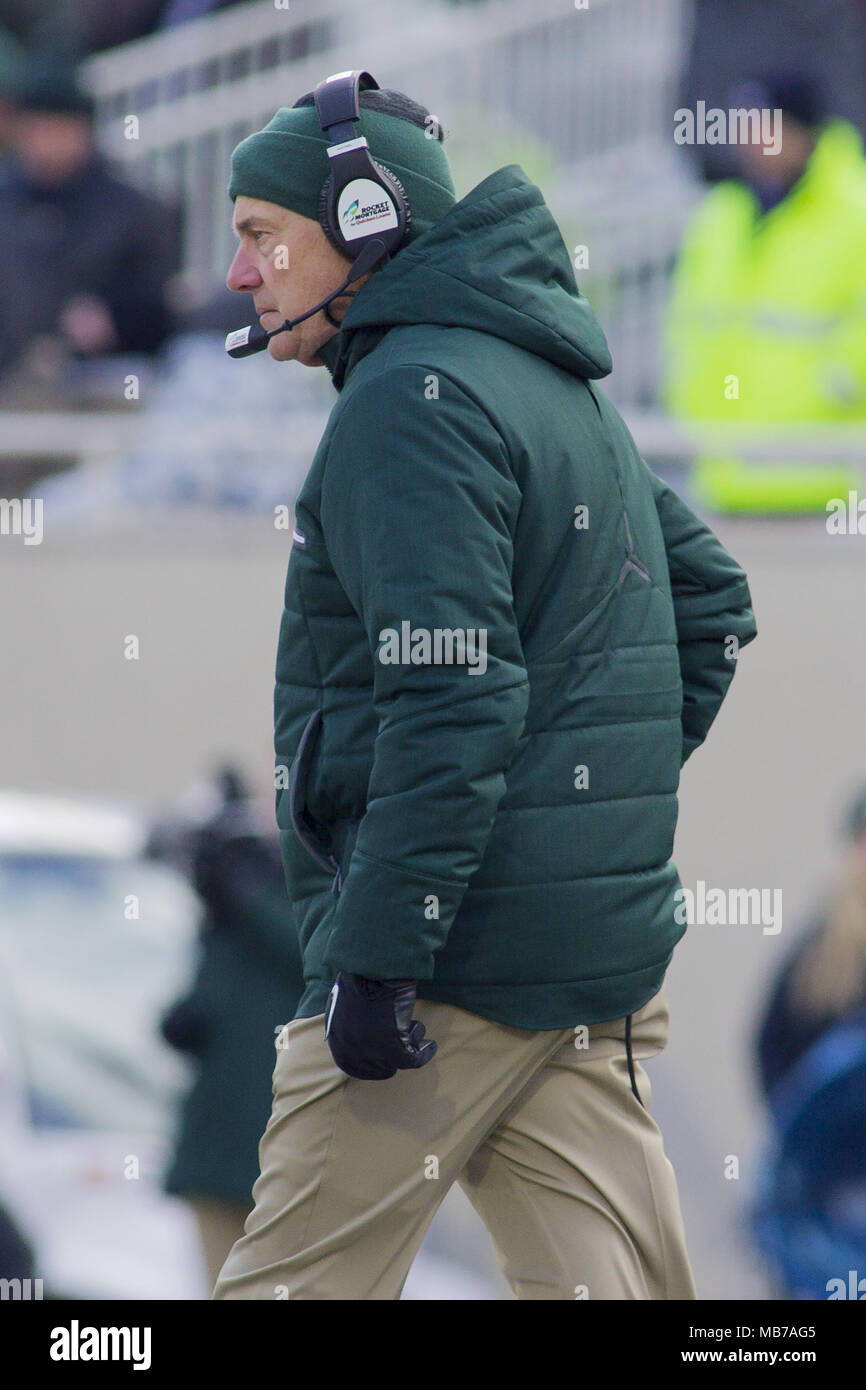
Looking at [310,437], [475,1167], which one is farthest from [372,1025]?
[310,437]

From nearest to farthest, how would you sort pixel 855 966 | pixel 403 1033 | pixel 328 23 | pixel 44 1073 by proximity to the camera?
1. pixel 403 1033
2. pixel 44 1073
3. pixel 855 966
4. pixel 328 23

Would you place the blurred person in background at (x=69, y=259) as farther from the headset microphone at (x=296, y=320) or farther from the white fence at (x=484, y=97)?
the headset microphone at (x=296, y=320)

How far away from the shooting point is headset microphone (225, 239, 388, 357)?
265cm

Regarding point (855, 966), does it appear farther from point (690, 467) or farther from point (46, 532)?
point (46, 532)

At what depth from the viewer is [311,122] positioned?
2699 millimetres

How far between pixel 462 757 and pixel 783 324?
182 inches

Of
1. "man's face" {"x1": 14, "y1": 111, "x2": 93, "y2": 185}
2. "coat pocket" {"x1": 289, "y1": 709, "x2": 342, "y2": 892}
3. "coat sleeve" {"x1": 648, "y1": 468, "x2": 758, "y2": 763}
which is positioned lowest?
"coat pocket" {"x1": 289, "y1": 709, "x2": 342, "y2": 892}

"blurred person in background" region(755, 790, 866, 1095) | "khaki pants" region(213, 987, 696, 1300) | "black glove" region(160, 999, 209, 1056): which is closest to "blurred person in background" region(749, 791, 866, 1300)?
"blurred person in background" region(755, 790, 866, 1095)

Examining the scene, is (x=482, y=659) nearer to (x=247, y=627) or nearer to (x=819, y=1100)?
(x=819, y=1100)

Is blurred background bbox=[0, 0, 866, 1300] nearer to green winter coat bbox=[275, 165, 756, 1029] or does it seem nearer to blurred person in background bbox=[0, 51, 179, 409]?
blurred person in background bbox=[0, 51, 179, 409]

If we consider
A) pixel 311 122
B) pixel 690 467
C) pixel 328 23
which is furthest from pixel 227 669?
pixel 311 122

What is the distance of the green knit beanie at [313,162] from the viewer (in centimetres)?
268

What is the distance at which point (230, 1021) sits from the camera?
187 inches
